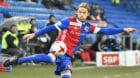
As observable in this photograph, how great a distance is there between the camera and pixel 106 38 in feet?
69.4

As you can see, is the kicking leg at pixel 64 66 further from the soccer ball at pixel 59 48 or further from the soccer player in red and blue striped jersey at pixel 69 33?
the soccer ball at pixel 59 48

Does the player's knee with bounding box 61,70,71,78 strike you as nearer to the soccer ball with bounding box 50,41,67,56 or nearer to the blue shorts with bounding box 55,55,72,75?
the blue shorts with bounding box 55,55,72,75

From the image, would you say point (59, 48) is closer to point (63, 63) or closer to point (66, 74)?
point (63, 63)

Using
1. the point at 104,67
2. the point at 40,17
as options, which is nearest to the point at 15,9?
the point at 40,17

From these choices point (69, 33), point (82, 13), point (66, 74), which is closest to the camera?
point (66, 74)

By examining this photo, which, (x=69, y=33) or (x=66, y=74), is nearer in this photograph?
(x=66, y=74)

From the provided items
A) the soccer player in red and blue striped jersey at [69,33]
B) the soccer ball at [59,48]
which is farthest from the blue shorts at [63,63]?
the soccer ball at [59,48]

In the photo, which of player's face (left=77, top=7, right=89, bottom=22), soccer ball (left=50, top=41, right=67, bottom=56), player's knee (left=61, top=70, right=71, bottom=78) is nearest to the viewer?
player's knee (left=61, top=70, right=71, bottom=78)

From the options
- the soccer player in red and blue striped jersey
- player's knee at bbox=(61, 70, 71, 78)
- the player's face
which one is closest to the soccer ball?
the soccer player in red and blue striped jersey

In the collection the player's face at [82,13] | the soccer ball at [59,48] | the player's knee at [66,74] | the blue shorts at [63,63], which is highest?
the player's face at [82,13]

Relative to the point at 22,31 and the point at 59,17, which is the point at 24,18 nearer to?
the point at 22,31

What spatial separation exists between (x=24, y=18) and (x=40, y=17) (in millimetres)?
3686

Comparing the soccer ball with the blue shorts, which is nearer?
the blue shorts

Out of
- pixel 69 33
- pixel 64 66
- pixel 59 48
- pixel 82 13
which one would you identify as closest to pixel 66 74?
pixel 64 66
